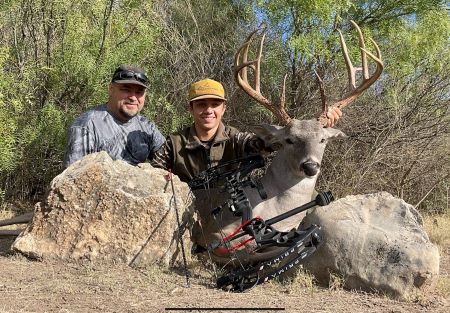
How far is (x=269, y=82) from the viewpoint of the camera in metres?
8.48

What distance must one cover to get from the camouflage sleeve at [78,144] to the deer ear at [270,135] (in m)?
1.78

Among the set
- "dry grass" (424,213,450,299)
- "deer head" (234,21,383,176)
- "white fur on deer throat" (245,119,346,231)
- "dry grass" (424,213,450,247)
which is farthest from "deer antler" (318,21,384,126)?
"dry grass" (424,213,450,247)

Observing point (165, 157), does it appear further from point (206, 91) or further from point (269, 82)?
point (269, 82)

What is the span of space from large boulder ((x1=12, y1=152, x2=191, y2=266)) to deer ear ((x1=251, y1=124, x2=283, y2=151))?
1.28 meters

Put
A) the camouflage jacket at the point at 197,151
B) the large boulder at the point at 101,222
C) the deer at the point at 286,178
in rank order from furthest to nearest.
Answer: the camouflage jacket at the point at 197,151 < the deer at the point at 286,178 < the large boulder at the point at 101,222

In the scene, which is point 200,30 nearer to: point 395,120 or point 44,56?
point 44,56

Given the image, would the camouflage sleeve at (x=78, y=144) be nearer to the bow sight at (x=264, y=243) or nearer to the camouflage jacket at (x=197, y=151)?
the camouflage jacket at (x=197, y=151)

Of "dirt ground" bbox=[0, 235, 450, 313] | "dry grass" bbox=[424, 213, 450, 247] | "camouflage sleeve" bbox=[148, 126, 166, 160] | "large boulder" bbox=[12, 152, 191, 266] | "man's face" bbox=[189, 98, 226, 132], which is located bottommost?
"dry grass" bbox=[424, 213, 450, 247]

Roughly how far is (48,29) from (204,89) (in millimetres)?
3493

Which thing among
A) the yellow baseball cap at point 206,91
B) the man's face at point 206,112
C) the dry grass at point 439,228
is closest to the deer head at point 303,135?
the yellow baseball cap at point 206,91

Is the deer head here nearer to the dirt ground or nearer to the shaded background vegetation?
the dirt ground

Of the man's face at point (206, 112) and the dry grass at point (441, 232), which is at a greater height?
the man's face at point (206, 112)

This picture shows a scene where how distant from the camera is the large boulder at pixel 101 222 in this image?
5.04 m

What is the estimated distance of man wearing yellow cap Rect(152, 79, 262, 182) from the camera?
623cm
